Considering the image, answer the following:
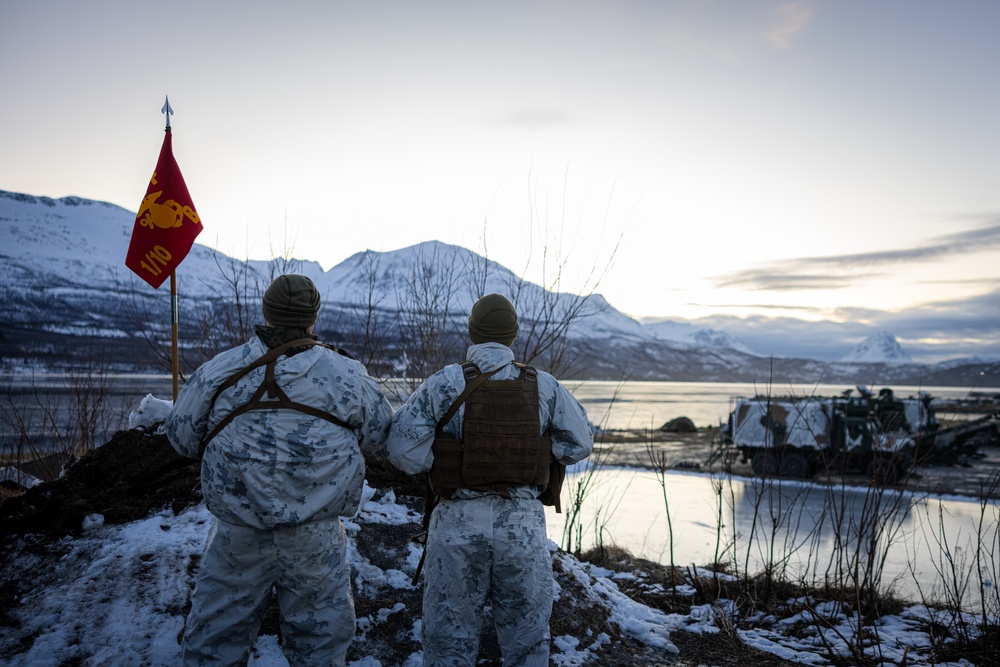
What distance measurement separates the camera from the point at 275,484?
2.52 m

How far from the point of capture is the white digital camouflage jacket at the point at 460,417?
2.92m

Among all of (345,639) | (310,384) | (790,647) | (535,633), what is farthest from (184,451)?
(790,647)

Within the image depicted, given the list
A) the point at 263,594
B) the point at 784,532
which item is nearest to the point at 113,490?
the point at 263,594

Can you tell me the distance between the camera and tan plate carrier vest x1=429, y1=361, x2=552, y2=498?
289 cm

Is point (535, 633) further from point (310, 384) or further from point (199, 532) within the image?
point (199, 532)

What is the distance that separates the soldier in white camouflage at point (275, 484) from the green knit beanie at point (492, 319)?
686mm

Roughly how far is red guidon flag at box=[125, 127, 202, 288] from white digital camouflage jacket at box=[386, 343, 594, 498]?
3.29m

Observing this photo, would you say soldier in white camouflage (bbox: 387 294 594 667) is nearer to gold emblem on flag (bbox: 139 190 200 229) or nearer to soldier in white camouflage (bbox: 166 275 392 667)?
soldier in white camouflage (bbox: 166 275 392 667)

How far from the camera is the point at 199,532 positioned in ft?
13.5

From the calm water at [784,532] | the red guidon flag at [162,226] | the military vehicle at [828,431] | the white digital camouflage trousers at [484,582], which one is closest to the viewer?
the white digital camouflage trousers at [484,582]

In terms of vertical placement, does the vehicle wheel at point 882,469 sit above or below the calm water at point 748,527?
above

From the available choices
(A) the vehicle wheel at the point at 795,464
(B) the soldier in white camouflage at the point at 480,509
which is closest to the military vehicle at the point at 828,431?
(A) the vehicle wheel at the point at 795,464

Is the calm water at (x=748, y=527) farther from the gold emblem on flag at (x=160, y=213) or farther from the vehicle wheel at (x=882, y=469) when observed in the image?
the gold emblem on flag at (x=160, y=213)

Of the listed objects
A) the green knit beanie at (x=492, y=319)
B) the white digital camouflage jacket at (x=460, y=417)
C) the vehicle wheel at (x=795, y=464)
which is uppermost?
the green knit beanie at (x=492, y=319)
